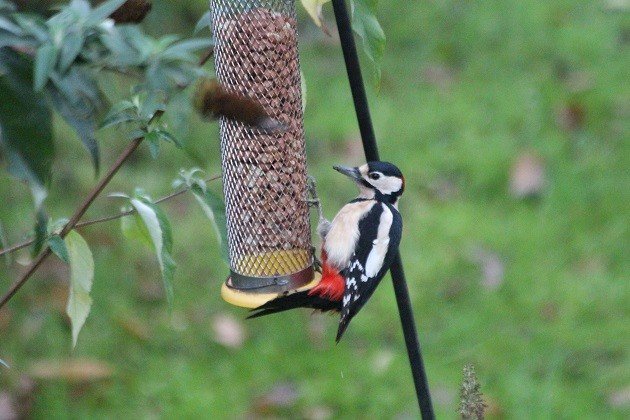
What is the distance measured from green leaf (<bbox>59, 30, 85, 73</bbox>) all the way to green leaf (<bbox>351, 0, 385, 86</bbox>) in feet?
2.60

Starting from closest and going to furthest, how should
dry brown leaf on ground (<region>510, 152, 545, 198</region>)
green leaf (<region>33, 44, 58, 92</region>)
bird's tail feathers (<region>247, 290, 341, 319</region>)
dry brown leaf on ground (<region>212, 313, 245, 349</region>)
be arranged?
1. green leaf (<region>33, 44, 58, 92</region>)
2. bird's tail feathers (<region>247, 290, 341, 319</region>)
3. dry brown leaf on ground (<region>212, 313, 245, 349</region>)
4. dry brown leaf on ground (<region>510, 152, 545, 198</region>)

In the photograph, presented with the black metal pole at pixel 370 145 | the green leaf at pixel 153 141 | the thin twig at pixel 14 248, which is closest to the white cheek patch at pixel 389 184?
the black metal pole at pixel 370 145

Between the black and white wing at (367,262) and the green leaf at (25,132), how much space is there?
1.57 meters

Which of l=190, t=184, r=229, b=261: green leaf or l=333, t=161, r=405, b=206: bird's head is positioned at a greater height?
l=190, t=184, r=229, b=261: green leaf

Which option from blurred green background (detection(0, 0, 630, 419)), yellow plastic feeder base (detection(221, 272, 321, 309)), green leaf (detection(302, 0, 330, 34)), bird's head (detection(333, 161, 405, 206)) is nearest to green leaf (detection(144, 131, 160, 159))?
green leaf (detection(302, 0, 330, 34))

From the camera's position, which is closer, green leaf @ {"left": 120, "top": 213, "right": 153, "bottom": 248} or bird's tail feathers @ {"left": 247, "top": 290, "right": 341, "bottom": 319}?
green leaf @ {"left": 120, "top": 213, "right": 153, "bottom": 248}

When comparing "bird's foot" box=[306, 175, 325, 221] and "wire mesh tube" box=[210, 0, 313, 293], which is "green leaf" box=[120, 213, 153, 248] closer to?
"wire mesh tube" box=[210, 0, 313, 293]

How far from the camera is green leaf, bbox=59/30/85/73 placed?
4.19 ft

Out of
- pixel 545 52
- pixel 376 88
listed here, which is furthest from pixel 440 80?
pixel 376 88

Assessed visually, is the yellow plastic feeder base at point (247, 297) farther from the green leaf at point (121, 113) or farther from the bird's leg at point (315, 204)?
the green leaf at point (121, 113)

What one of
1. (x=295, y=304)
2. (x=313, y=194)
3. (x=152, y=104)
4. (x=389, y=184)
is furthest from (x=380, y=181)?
(x=152, y=104)

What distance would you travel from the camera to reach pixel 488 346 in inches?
174

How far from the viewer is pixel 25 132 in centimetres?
130

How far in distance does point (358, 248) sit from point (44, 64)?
1790 millimetres
